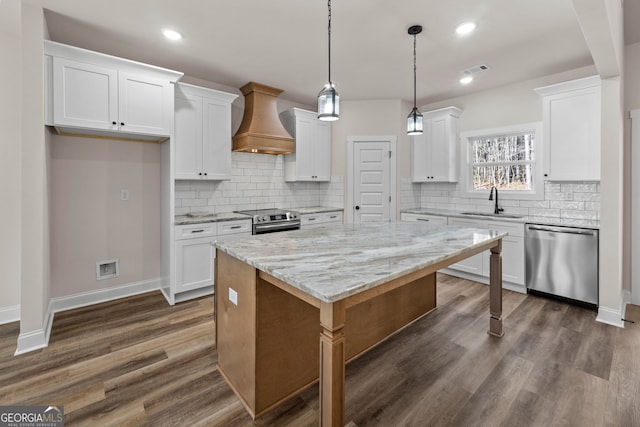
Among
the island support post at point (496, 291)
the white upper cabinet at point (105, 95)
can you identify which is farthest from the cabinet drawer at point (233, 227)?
the island support post at point (496, 291)

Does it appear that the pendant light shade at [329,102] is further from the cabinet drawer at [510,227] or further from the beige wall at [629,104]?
the beige wall at [629,104]

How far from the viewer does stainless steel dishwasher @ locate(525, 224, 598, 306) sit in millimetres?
3186

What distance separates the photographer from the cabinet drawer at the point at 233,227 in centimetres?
368

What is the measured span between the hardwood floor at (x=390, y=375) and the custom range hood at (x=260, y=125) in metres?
2.29

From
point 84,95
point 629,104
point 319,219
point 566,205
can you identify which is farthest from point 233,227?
point 629,104

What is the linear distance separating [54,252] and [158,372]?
6.74 feet

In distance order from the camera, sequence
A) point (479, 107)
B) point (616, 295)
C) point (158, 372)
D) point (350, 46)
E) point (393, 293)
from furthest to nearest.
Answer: point (479, 107) < point (350, 46) < point (616, 295) < point (393, 293) < point (158, 372)

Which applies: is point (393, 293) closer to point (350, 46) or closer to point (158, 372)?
point (158, 372)

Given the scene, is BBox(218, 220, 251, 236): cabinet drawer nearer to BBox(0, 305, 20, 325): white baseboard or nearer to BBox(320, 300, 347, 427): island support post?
BBox(0, 305, 20, 325): white baseboard

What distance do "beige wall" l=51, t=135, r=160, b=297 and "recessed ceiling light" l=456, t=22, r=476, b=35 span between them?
3.60 metres

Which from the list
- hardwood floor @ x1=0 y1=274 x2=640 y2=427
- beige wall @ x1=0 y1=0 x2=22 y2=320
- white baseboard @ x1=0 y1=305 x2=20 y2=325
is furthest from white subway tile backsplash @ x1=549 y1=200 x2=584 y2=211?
white baseboard @ x1=0 y1=305 x2=20 y2=325

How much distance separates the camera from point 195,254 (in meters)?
3.51

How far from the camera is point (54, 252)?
3158 mm

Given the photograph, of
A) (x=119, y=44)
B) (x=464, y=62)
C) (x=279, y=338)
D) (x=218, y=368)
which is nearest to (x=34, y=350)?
(x=218, y=368)
